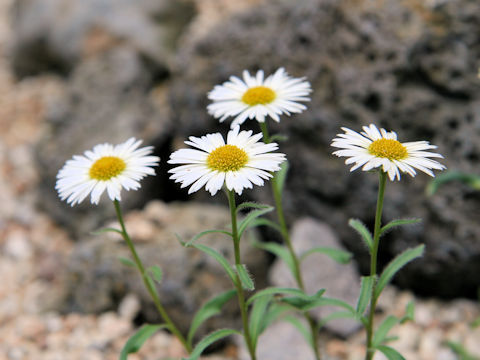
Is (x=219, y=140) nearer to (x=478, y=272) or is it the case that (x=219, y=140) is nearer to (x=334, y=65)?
(x=334, y=65)

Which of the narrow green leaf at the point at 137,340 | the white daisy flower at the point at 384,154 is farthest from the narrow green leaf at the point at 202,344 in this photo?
the white daisy flower at the point at 384,154

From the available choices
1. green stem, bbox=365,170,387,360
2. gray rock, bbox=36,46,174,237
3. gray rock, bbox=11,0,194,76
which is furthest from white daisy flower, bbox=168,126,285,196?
gray rock, bbox=11,0,194,76

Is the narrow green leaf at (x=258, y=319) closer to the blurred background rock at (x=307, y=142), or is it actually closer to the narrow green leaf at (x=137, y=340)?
the narrow green leaf at (x=137, y=340)

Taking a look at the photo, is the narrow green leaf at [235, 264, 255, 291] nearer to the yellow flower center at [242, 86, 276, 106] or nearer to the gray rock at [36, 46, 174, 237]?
the yellow flower center at [242, 86, 276, 106]

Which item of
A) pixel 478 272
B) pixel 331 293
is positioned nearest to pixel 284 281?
pixel 331 293

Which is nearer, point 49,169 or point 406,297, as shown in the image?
point 406,297

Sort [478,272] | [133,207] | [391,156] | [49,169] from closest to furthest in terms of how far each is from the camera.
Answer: [391,156]
[478,272]
[133,207]
[49,169]

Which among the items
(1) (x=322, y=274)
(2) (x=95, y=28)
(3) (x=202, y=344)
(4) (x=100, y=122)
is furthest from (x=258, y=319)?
(2) (x=95, y=28)
